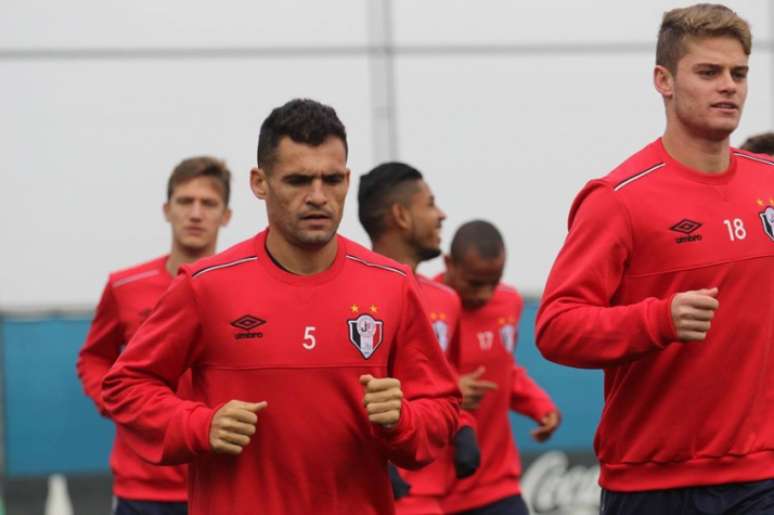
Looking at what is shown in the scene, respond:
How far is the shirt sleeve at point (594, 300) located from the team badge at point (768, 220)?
1.42 feet

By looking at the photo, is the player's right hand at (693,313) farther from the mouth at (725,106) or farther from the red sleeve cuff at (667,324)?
the mouth at (725,106)

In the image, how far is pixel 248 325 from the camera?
4988 millimetres

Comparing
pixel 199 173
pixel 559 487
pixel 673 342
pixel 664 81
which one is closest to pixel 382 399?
pixel 673 342

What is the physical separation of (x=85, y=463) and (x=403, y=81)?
4039mm

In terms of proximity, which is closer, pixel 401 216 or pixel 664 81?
pixel 664 81

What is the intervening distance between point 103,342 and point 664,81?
355 cm

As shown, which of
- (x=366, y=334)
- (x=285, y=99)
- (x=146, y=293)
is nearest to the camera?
(x=366, y=334)

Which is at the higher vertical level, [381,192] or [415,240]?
[381,192]

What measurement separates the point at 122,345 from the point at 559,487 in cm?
432

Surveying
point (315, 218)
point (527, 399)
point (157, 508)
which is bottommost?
point (157, 508)

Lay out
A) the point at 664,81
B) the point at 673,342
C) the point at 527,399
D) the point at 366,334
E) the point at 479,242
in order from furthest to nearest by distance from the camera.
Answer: the point at 527,399 → the point at 479,242 → the point at 664,81 → the point at 366,334 → the point at 673,342

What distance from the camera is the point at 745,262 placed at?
16.6 feet

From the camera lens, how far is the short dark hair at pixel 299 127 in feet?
16.8

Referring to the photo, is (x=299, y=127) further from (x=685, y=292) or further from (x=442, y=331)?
(x=442, y=331)
